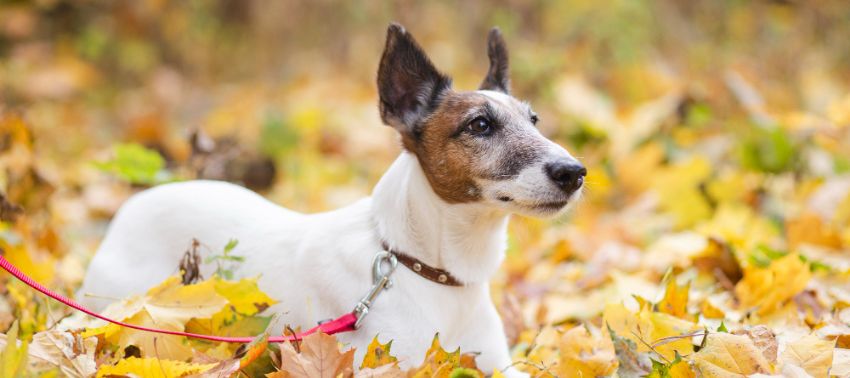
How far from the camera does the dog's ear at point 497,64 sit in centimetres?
288

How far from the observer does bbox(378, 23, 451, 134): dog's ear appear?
2.55 m

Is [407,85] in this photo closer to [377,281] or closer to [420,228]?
[420,228]

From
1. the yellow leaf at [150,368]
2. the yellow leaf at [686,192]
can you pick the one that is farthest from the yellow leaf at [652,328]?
the yellow leaf at [686,192]

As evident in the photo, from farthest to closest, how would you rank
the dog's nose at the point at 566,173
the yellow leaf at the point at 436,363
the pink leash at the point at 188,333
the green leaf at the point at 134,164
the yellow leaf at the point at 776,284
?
the green leaf at the point at 134,164 → the yellow leaf at the point at 776,284 → the dog's nose at the point at 566,173 → the pink leash at the point at 188,333 → the yellow leaf at the point at 436,363

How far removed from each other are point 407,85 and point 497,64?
451 mm

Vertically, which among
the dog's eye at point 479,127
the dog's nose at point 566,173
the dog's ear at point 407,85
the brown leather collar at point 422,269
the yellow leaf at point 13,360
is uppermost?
the dog's ear at point 407,85

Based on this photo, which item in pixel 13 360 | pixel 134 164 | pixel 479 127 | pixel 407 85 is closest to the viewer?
pixel 13 360

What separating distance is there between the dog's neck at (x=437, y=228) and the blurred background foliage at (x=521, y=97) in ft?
2.70

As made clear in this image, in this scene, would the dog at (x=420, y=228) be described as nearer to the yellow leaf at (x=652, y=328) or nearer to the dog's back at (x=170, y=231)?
Result: the dog's back at (x=170, y=231)

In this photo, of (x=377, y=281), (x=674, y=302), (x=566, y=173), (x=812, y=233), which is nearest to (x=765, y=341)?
(x=674, y=302)

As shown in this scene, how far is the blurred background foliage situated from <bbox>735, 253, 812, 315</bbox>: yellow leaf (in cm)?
35

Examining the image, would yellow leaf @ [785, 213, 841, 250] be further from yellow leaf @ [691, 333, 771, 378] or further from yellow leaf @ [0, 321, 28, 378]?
yellow leaf @ [0, 321, 28, 378]

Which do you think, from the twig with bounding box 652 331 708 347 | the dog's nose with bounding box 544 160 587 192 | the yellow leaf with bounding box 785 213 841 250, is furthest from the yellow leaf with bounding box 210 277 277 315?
the yellow leaf with bounding box 785 213 841 250

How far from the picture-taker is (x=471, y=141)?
2.48m
